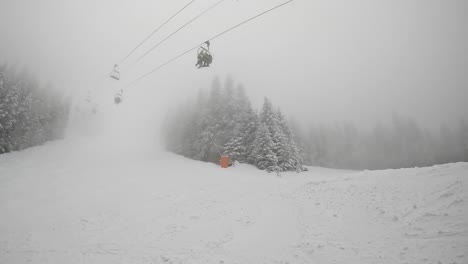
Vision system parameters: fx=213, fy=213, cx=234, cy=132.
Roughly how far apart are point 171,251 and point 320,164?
206 feet

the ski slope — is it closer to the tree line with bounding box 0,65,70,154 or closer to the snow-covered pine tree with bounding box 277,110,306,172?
the snow-covered pine tree with bounding box 277,110,306,172

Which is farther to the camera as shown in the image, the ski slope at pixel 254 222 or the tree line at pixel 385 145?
the tree line at pixel 385 145

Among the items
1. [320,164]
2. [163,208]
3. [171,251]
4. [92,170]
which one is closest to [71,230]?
[163,208]

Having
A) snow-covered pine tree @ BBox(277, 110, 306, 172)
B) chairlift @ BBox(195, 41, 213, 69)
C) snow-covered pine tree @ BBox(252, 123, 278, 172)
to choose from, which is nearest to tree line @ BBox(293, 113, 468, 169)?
snow-covered pine tree @ BBox(277, 110, 306, 172)

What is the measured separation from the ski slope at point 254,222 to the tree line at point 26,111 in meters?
23.8

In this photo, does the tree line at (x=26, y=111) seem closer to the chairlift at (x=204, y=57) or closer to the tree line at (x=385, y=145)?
the chairlift at (x=204, y=57)

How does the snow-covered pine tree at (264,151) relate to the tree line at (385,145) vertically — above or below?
below

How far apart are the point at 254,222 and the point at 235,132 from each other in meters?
24.8

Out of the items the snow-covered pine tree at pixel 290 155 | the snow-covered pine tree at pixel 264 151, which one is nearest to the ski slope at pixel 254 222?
the snow-covered pine tree at pixel 264 151

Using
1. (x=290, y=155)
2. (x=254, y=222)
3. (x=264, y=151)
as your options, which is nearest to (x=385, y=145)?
(x=290, y=155)

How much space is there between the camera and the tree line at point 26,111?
3297 cm

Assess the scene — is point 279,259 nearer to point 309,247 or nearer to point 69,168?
point 309,247

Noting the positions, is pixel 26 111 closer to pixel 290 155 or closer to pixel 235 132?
pixel 235 132

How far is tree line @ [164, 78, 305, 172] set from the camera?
31375mm
